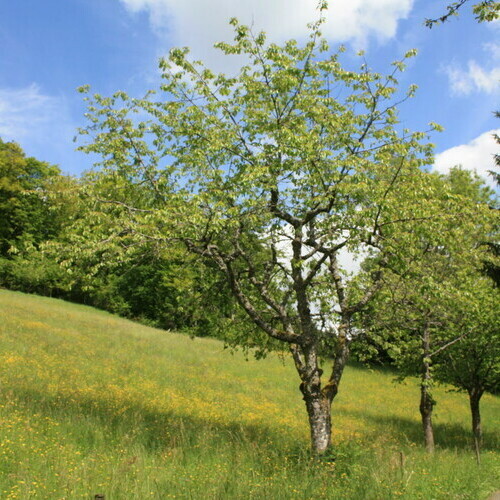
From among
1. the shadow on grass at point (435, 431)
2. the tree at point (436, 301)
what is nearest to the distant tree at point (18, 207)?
the shadow on grass at point (435, 431)

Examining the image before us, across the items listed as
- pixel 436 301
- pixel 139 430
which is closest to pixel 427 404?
pixel 436 301

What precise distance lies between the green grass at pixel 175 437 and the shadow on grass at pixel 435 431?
0.47ft

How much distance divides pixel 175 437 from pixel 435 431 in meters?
17.1

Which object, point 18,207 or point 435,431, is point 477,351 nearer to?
point 435,431

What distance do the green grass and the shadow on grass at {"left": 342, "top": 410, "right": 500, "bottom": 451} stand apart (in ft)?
0.47

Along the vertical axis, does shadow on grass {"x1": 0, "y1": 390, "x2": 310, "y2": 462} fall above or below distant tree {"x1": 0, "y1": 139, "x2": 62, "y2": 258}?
below

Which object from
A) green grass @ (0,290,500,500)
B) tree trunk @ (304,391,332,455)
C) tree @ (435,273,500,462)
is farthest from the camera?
tree @ (435,273,500,462)

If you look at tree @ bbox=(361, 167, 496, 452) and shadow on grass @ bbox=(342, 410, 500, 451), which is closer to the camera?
tree @ bbox=(361, 167, 496, 452)

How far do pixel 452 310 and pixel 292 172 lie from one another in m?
9.06

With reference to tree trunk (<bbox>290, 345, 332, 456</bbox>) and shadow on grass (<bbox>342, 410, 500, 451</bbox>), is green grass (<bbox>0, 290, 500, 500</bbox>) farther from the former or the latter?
tree trunk (<bbox>290, 345, 332, 456</bbox>)

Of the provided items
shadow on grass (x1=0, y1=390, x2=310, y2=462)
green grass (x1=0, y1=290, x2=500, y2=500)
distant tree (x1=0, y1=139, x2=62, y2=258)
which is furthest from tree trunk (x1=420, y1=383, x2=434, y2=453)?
distant tree (x1=0, y1=139, x2=62, y2=258)

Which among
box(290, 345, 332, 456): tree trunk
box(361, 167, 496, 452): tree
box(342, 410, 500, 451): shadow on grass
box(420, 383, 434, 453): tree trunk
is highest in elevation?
box(361, 167, 496, 452): tree

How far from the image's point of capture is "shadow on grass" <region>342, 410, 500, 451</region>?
18916 millimetres

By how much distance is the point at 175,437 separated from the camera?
399 inches
